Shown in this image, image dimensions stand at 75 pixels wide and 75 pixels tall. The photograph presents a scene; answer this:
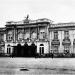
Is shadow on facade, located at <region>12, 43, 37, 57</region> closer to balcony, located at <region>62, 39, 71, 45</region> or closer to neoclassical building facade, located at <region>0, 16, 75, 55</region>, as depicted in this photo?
neoclassical building facade, located at <region>0, 16, 75, 55</region>

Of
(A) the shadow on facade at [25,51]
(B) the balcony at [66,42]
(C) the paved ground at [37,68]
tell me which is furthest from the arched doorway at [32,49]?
(C) the paved ground at [37,68]

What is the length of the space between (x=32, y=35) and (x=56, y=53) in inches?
267

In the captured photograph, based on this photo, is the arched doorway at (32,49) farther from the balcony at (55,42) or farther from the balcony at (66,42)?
the balcony at (66,42)

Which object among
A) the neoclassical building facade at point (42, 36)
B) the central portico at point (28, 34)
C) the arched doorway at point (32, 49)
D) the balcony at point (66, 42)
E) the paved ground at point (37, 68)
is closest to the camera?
the paved ground at point (37, 68)

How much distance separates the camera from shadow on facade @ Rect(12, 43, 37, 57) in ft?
160

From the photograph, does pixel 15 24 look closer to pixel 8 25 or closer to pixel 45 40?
pixel 8 25

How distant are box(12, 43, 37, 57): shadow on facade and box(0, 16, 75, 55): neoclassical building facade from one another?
1.97 ft

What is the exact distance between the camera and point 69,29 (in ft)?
152

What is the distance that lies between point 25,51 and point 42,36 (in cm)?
477

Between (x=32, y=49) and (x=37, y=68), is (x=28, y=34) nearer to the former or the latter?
(x=32, y=49)

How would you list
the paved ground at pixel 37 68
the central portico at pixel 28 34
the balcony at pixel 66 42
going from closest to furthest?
the paved ground at pixel 37 68 < the balcony at pixel 66 42 < the central portico at pixel 28 34

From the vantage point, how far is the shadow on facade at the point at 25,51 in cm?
4864

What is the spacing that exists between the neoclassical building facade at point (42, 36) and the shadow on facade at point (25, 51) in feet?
1.97

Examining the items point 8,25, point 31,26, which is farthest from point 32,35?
point 8,25
